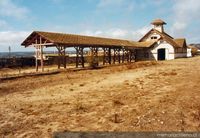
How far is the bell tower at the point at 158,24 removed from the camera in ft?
201

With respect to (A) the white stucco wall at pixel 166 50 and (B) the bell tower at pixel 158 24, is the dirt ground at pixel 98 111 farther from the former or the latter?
(B) the bell tower at pixel 158 24

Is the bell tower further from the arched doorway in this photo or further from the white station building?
the arched doorway

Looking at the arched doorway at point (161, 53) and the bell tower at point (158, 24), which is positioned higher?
the bell tower at point (158, 24)

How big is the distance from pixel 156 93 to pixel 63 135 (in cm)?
1060

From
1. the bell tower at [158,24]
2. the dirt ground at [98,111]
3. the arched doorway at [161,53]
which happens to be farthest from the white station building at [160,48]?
the dirt ground at [98,111]

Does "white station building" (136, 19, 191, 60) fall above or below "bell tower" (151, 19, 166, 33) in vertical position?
below

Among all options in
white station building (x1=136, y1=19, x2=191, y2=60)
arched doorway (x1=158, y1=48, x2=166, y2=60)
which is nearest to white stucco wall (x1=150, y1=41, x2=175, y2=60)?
white station building (x1=136, y1=19, x2=191, y2=60)

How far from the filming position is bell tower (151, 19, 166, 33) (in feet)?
201

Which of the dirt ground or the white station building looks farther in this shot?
the white station building

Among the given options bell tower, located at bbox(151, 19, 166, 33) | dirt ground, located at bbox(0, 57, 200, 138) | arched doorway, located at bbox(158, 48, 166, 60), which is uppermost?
bell tower, located at bbox(151, 19, 166, 33)

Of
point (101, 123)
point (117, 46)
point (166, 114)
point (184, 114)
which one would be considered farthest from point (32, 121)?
point (117, 46)

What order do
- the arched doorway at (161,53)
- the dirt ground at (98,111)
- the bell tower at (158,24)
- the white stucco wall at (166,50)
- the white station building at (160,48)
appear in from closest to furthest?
the dirt ground at (98,111) < the white stucco wall at (166,50) < the white station building at (160,48) < the arched doorway at (161,53) < the bell tower at (158,24)

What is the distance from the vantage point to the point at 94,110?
1025cm

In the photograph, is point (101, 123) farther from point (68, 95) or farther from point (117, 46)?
point (117, 46)
